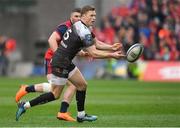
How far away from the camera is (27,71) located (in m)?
34.8

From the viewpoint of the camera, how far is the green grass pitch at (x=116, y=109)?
12.6m

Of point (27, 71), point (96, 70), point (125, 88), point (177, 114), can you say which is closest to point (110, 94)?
point (125, 88)

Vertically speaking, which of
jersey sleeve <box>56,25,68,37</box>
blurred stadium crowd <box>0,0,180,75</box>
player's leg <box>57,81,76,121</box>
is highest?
jersey sleeve <box>56,25,68,37</box>

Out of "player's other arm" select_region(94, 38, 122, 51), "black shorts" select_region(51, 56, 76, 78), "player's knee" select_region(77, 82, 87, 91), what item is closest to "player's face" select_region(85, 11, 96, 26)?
"player's other arm" select_region(94, 38, 122, 51)

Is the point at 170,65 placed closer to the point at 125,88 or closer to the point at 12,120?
the point at 125,88

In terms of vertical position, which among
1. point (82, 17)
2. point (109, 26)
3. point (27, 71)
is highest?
point (82, 17)

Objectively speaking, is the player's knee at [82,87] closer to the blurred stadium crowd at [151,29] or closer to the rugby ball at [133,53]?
the rugby ball at [133,53]

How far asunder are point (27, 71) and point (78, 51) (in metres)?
22.1

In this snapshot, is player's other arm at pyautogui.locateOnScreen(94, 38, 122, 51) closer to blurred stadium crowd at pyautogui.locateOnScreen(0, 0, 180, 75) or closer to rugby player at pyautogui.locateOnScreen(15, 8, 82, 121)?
rugby player at pyautogui.locateOnScreen(15, 8, 82, 121)

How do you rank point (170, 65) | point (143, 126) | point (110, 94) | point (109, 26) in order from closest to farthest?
point (143, 126), point (110, 94), point (170, 65), point (109, 26)

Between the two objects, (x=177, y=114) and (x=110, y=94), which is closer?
(x=177, y=114)

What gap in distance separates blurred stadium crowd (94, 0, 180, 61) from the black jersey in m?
19.3

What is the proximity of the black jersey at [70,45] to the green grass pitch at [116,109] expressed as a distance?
43.1 inches

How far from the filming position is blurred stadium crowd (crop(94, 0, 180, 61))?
3219 centimetres
